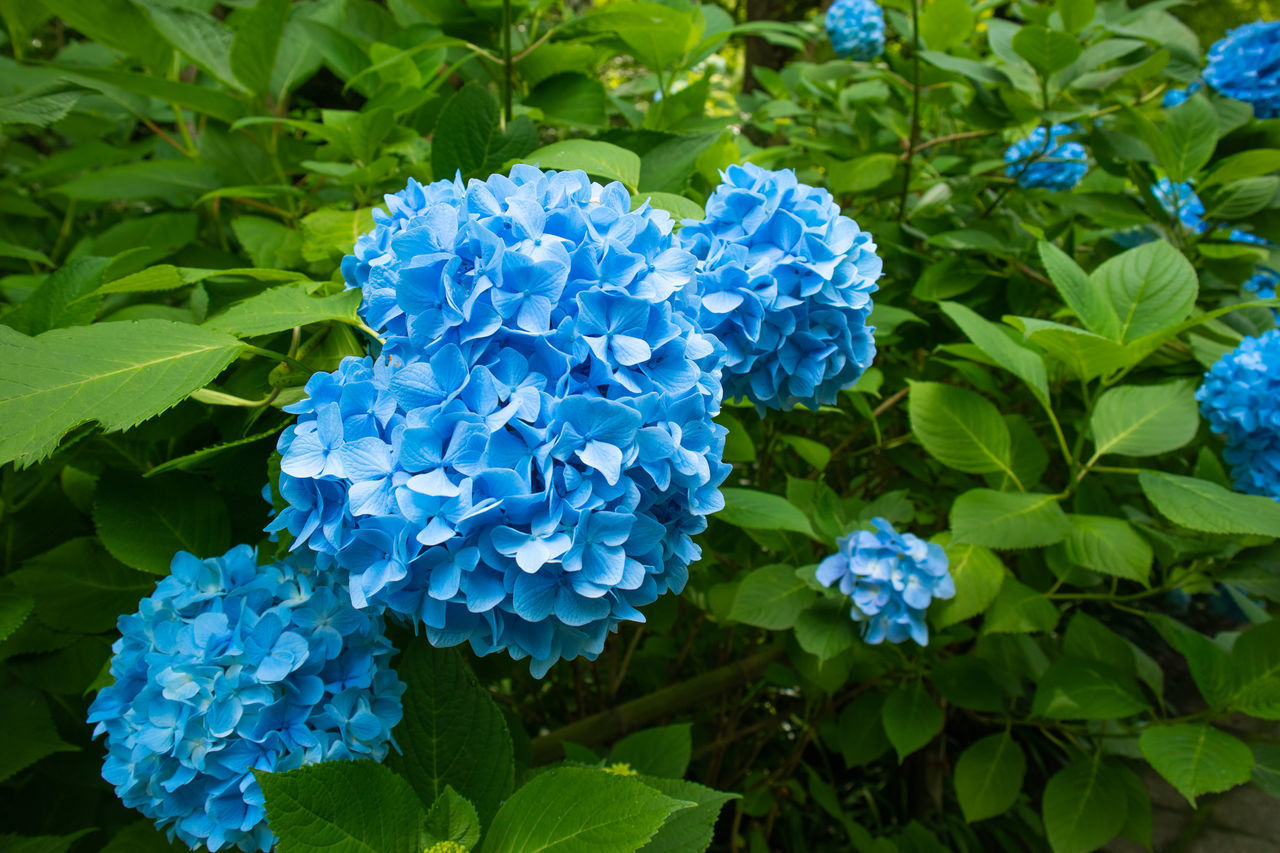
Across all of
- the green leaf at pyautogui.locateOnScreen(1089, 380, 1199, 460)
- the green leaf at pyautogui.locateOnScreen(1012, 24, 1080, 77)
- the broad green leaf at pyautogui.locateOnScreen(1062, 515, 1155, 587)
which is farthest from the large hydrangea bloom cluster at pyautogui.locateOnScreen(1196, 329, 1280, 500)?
the green leaf at pyautogui.locateOnScreen(1012, 24, 1080, 77)

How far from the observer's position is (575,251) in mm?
674

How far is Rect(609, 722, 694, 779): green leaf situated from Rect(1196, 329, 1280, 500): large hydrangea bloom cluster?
3.76 ft

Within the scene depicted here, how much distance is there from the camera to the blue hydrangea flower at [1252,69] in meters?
1.88

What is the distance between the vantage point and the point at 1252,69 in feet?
6.21

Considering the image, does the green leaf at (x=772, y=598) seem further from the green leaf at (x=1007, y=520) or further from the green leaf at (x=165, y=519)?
the green leaf at (x=165, y=519)

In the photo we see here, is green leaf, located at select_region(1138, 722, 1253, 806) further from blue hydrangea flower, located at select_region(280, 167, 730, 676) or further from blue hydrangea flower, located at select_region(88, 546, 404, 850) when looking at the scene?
blue hydrangea flower, located at select_region(88, 546, 404, 850)

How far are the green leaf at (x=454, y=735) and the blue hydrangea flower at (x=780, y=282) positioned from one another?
0.46 metres

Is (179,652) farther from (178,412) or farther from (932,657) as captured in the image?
(932,657)

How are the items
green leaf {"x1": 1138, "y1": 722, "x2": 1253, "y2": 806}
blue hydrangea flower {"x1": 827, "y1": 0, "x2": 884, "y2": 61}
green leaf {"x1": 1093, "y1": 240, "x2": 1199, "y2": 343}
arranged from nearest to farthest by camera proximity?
1. green leaf {"x1": 1138, "y1": 722, "x2": 1253, "y2": 806}
2. green leaf {"x1": 1093, "y1": 240, "x2": 1199, "y2": 343}
3. blue hydrangea flower {"x1": 827, "y1": 0, "x2": 884, "y2": 61}

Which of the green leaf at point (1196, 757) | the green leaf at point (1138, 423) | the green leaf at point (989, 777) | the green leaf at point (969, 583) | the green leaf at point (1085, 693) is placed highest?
the green leaf at point (1138, 423)

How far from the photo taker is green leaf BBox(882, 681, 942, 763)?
5.13 feet

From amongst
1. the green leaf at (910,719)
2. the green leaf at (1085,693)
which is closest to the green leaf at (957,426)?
the green leaf at (1085,693)

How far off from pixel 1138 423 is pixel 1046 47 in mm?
816

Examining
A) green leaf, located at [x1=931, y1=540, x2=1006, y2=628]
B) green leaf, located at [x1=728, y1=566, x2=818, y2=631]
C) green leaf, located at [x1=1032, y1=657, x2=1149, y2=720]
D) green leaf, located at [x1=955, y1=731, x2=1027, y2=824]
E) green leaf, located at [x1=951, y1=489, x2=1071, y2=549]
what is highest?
green leaf, located at [x1=951, y1=489, x2=1071, y2=549]
